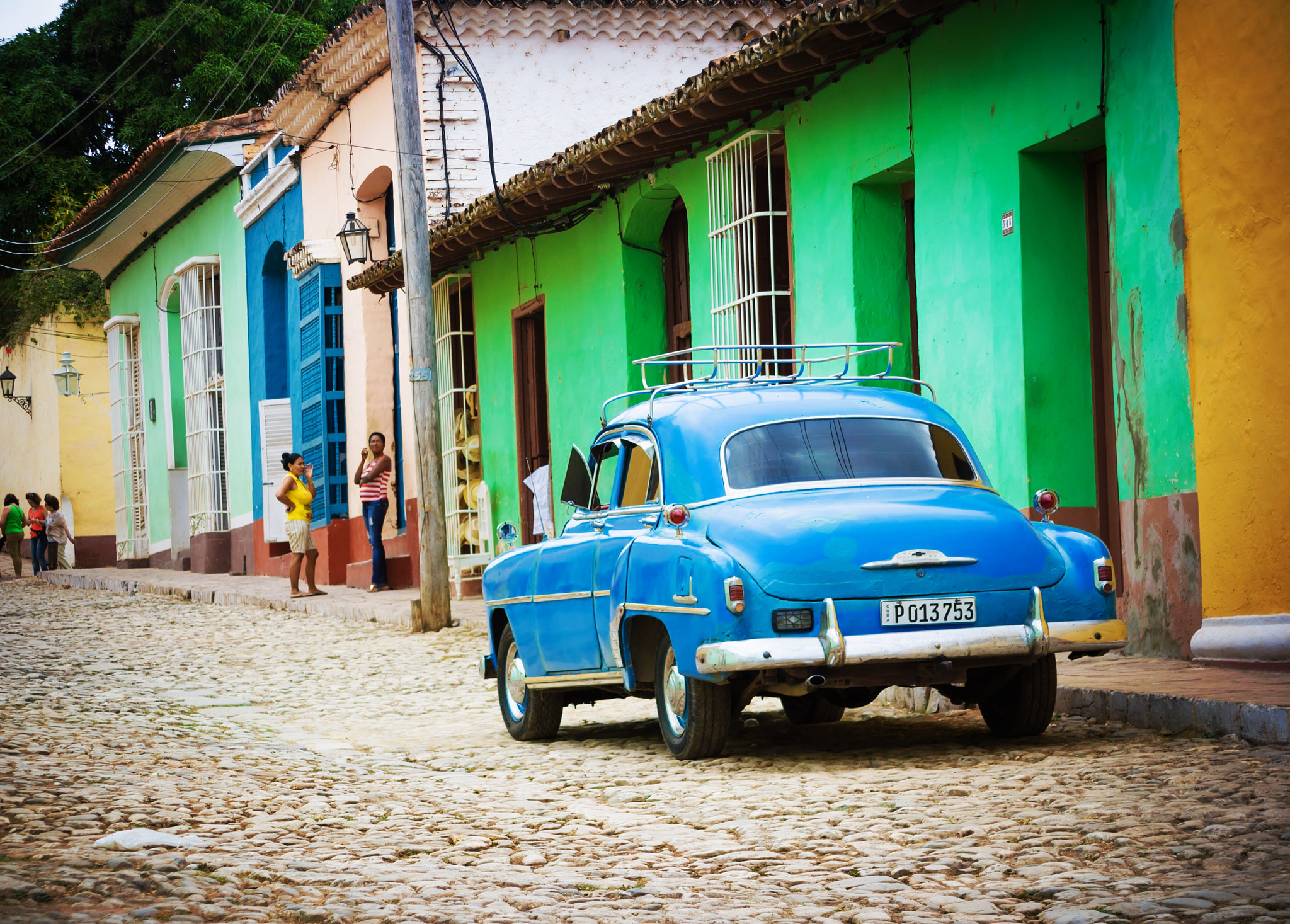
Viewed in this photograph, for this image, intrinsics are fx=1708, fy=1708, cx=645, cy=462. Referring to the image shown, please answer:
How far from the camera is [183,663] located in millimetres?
13297

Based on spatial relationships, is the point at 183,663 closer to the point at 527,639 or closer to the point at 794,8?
the point at 527,639

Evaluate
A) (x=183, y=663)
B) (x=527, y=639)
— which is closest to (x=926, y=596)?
(x=527, y=639)

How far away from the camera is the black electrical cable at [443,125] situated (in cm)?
2016

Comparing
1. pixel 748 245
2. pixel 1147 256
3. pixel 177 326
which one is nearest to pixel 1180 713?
pixel 1147 256

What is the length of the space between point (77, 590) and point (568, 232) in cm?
1259

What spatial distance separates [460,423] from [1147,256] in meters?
12.7

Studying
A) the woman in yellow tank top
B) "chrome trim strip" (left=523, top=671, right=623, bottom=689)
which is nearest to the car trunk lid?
"chrome trim strip" (left=523, top=671, right=623, bottom=689)

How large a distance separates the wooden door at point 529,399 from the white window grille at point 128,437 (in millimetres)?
17512

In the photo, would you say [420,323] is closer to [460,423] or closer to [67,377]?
[460,423]

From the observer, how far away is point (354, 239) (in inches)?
850

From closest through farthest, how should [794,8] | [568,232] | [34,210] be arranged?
[568,232], [794,8], [34,210]

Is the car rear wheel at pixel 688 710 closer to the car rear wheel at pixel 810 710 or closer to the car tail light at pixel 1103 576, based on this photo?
the car rear wheel at pixel 810 710

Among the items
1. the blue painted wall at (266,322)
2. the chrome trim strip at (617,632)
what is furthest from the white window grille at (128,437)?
the chrome trim strip at (617,632)

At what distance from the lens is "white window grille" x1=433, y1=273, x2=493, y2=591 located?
66.6 ft
